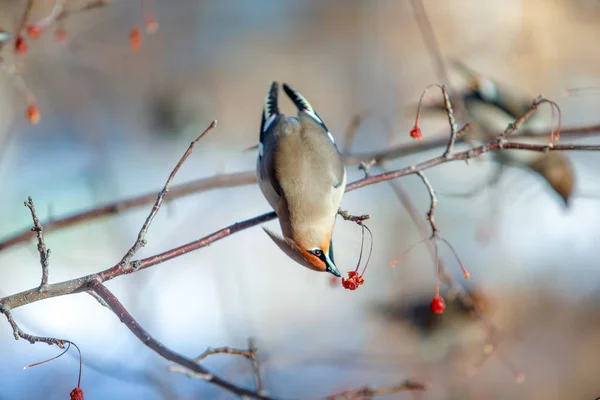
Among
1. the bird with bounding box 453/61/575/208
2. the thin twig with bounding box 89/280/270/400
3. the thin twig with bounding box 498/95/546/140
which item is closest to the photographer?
the thin twig with bounding box 89/280/270/400

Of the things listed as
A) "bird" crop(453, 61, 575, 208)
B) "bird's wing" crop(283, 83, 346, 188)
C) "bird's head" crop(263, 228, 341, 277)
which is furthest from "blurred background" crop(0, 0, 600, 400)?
"bird's head" crop(263, 228, 341, 277)

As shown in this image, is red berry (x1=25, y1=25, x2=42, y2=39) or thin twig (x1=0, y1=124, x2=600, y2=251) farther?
thin twig (x1=0, y1=124, x2=600, y2=251)

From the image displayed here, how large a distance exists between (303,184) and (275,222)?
3.20 meters

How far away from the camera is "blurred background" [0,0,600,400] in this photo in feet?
13.8

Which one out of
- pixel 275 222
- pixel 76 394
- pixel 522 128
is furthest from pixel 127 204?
pixel 275 222

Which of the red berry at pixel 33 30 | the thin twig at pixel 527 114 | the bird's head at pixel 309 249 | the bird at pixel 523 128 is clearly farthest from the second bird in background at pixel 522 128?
the red berry at pixel 33 30

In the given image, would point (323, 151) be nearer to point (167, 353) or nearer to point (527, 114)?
point (527, 114)

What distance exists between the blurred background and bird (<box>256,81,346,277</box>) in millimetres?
1229

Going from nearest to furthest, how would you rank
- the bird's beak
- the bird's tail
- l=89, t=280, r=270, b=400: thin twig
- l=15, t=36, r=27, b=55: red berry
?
l=89, t=280, r=270, b=400: thin twig → the bird's beak → l=15, t=36, r=27, b=55: red berry → the bird's tail

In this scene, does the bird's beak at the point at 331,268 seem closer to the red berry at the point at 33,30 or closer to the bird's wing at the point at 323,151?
the bird's wing at the point at 323,151

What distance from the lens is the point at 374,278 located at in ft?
16.7

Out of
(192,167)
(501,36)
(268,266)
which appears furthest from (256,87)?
(501,36)

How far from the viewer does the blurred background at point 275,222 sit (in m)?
4.21

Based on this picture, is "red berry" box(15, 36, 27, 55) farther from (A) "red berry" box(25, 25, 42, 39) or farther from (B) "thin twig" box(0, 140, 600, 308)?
(B) "thin twig" box(0, 140, 600, 308)
